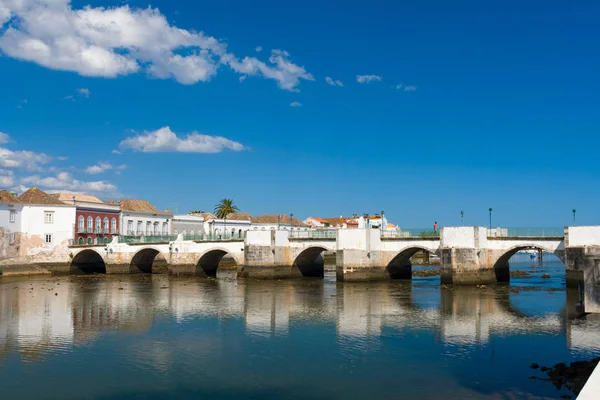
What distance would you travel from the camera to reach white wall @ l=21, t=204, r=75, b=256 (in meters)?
57.7

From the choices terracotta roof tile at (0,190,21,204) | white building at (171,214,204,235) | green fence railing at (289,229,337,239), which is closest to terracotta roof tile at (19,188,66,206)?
terracotta roof tile at (0,190,21,204)

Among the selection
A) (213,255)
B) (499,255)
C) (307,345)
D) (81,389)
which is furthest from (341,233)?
(81,389)

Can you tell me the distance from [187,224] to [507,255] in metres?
50.6

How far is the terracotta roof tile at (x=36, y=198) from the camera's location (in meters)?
58.8

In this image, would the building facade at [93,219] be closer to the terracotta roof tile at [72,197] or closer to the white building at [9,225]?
the terracotta roof tile at [72,197]

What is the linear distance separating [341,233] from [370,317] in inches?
658

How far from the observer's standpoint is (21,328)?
80.8 ft

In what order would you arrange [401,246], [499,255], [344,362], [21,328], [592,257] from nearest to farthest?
[592,257] < [344,362] < [21,328] < [499,255] < [401,246]

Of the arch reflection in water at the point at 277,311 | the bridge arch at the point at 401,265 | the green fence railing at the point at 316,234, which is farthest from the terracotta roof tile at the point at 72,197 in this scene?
the bridge arch at the point at 401,265

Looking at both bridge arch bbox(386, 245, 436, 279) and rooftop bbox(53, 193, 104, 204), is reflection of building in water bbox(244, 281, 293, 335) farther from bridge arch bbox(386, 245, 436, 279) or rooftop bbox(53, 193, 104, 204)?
rooftop bbox(53, 193, 104, 204)

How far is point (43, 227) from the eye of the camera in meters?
58.5

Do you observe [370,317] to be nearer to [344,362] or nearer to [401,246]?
[344,362]

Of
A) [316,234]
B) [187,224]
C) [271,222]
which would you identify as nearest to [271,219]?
[271,222]

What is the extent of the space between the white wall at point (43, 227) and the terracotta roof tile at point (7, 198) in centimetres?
123
